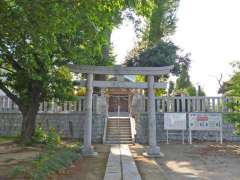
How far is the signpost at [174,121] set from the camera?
1658 cm

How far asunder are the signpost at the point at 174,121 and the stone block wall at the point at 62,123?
142 inches

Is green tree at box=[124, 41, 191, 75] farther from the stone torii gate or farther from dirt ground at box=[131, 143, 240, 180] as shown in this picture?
the stone torii gate

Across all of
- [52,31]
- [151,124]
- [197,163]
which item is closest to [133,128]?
[151,124]

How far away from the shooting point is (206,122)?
16.6 metres

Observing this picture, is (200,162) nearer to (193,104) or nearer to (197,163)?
(197,163)

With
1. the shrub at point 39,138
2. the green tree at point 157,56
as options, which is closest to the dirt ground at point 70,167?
the shrub at point 39,138

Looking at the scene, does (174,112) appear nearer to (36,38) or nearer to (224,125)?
(224,125)

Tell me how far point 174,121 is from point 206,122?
169 cm

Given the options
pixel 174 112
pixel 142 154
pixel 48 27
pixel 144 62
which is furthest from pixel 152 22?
pixel 48 27

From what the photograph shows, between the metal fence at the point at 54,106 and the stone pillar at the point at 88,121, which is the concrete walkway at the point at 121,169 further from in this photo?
the metal fence at the point at 54,106

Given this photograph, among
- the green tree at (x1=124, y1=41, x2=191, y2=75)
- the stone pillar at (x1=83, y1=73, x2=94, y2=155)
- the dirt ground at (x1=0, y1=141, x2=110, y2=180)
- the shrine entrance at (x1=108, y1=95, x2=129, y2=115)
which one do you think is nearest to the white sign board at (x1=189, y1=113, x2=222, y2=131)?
the green tree at (x1=124, y1=41, x2=191, y2=75)

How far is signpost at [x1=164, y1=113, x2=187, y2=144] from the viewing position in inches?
653

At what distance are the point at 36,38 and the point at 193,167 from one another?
6.10 meters

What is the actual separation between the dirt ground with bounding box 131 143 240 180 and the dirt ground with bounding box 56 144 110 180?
1183mm
